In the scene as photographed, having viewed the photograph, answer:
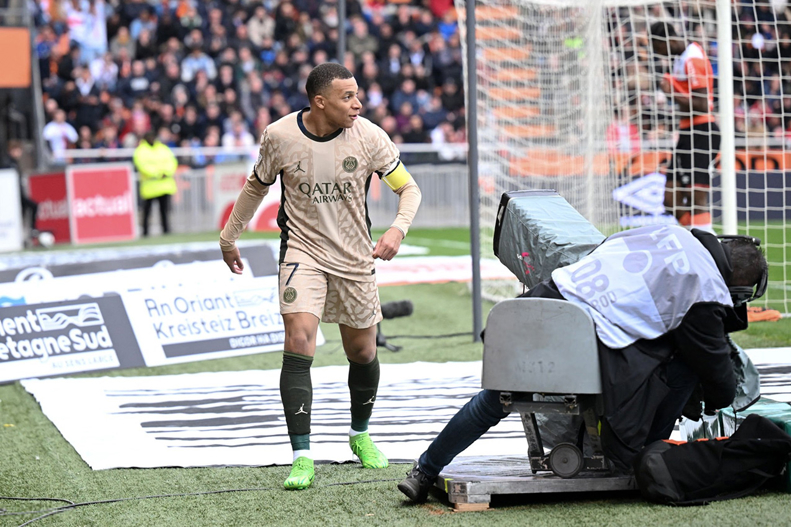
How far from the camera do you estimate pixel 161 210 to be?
20.6 meters

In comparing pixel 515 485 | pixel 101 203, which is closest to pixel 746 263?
pixel 515 485

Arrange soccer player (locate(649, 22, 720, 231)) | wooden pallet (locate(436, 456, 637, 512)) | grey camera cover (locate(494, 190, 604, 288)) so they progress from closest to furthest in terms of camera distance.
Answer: wooden pallet (locate(436, 456, 637, 512))
grey camera cover (locate(494, 190, 604, 288))
soccer player (locate(649, 22, 720, 231))

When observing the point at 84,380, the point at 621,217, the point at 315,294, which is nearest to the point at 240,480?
the point at 315,294

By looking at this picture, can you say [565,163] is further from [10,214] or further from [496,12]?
[10,214]

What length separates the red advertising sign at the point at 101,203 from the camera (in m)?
20.0

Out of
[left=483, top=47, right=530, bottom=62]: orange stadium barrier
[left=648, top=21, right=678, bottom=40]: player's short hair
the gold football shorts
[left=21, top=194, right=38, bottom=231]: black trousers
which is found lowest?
the gold football shorts

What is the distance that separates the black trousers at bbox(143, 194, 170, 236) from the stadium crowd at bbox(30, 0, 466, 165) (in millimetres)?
1678

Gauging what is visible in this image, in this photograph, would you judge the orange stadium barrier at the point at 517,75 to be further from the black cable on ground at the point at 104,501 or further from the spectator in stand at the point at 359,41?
the spectator in stand at the point at 359,41

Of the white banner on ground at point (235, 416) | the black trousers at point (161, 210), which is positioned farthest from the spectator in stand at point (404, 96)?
the white banner on ground at point (235, 416)

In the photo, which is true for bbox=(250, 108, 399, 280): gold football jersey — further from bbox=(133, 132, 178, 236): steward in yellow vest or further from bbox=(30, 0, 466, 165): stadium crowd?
bbox=(30, 0, 466, 165): stadium crowd

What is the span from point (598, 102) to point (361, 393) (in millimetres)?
7422

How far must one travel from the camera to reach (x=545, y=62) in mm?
12367

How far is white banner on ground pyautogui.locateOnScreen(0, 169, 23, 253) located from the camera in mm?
19391

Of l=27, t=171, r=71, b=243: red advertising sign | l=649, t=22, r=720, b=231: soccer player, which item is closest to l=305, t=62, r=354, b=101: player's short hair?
l=649, t=22, r=720, b=231: soccer player
